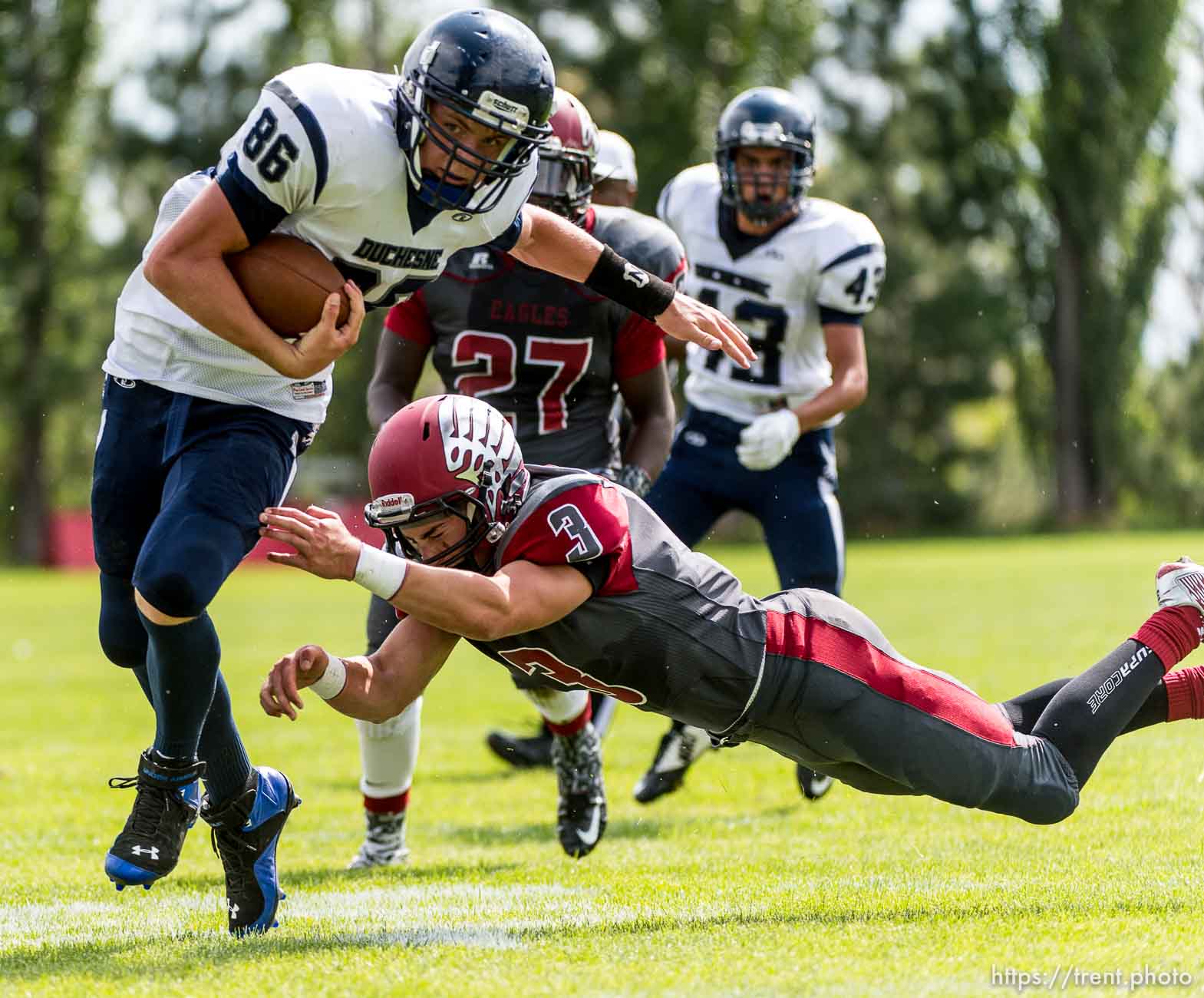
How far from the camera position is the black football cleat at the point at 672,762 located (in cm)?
566

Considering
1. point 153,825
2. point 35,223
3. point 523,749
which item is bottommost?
point 35,223

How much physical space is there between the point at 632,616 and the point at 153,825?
44.9 inches

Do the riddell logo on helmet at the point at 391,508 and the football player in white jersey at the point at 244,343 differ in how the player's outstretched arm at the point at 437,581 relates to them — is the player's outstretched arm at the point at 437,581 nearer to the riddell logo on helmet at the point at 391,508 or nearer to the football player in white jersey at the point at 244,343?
the riddell logo on helmet at the point at 391,508

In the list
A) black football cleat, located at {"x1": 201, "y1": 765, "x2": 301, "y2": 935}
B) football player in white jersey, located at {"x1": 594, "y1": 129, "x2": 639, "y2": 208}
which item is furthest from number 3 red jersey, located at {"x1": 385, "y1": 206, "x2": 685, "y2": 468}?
black football cleat, located at {"x1": 201, "y1": 765, "x2": 301, "y2": 935}

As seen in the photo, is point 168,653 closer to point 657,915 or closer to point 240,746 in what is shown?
point 240,746

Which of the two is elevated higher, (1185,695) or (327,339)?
(327,339)

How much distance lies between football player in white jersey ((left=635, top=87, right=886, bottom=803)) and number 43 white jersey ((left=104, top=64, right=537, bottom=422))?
197 centimetres

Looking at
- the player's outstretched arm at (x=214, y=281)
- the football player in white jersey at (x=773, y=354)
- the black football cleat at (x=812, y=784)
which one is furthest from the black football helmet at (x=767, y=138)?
the player's outstretched arm at (x=214, y=281)

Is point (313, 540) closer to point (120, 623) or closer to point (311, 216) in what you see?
point (311, 216)

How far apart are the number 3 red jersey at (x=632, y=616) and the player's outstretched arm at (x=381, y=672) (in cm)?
13

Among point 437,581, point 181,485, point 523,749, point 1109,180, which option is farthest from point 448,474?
point 1109,180

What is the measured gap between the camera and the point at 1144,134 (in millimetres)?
31844

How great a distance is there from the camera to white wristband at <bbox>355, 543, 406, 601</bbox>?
3090 mm

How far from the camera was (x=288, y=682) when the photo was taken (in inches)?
125
